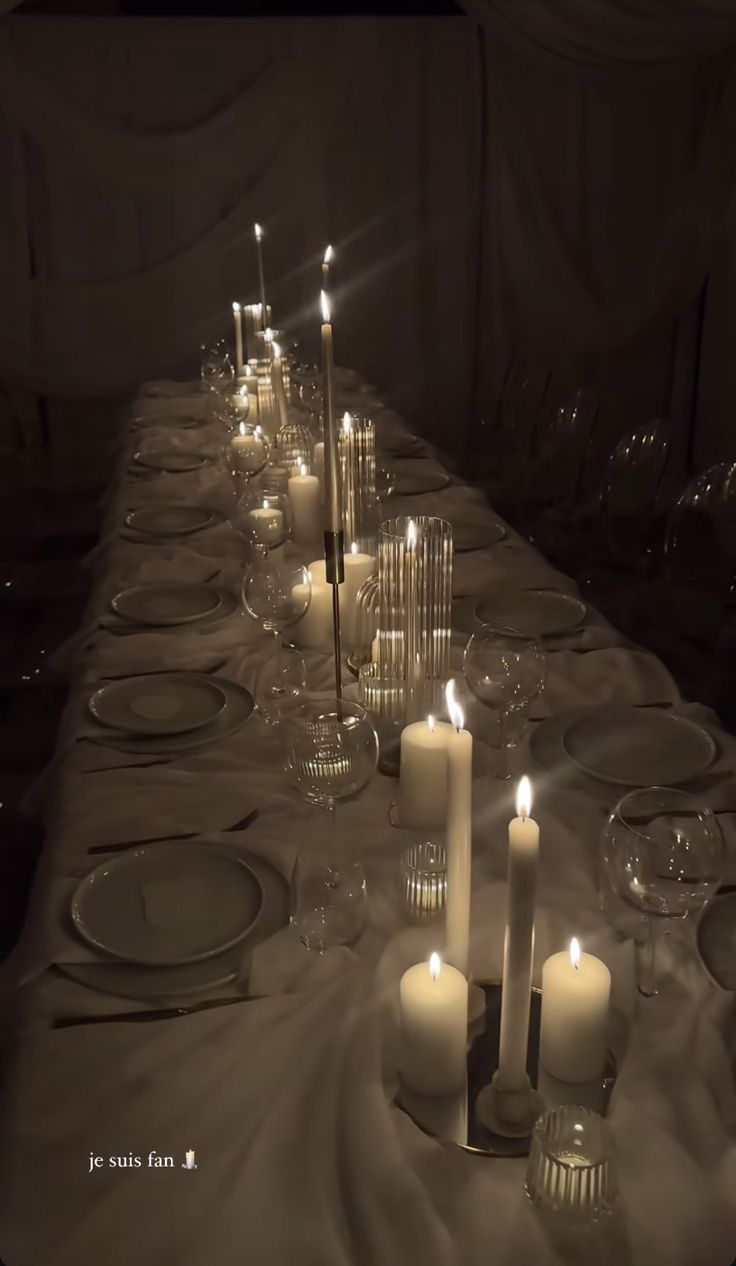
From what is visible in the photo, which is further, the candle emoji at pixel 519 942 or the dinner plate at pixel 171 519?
the dinner plate at pixel 171 519

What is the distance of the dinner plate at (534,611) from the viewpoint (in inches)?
76.5

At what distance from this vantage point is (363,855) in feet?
4.26

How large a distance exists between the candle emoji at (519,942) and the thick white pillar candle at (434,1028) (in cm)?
4

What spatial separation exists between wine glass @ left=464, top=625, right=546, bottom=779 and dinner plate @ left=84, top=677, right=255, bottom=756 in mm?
339

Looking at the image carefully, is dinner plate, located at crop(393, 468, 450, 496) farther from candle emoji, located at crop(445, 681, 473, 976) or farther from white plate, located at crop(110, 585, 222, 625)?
candle emoji, located at crop(445, 681, 473, 976)

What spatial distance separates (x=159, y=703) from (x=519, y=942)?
931 millimetres

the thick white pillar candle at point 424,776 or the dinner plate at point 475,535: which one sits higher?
the thick white pillar candle at point 424,776

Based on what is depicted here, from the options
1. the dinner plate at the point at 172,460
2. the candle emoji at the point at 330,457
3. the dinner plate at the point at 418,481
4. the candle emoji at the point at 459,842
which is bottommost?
the dinner plate at the point at 172,460

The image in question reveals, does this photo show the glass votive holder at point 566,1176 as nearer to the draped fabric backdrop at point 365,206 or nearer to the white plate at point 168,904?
the white plate at point 168,904

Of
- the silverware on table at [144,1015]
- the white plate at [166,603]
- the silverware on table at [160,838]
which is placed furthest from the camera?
the white plate at [166,603]

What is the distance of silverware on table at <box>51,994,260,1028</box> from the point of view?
1.04m

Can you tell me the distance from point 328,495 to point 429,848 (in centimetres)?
38

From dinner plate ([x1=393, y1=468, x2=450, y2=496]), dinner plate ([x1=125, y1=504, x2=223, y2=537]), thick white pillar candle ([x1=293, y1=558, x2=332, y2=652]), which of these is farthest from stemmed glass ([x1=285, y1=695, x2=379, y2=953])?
dinner plate ([x1=393, y1=468, x2=450, y2=496])

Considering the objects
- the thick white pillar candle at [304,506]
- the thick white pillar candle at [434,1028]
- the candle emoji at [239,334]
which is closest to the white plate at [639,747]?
the thick white pillar candle at [434,1028]
